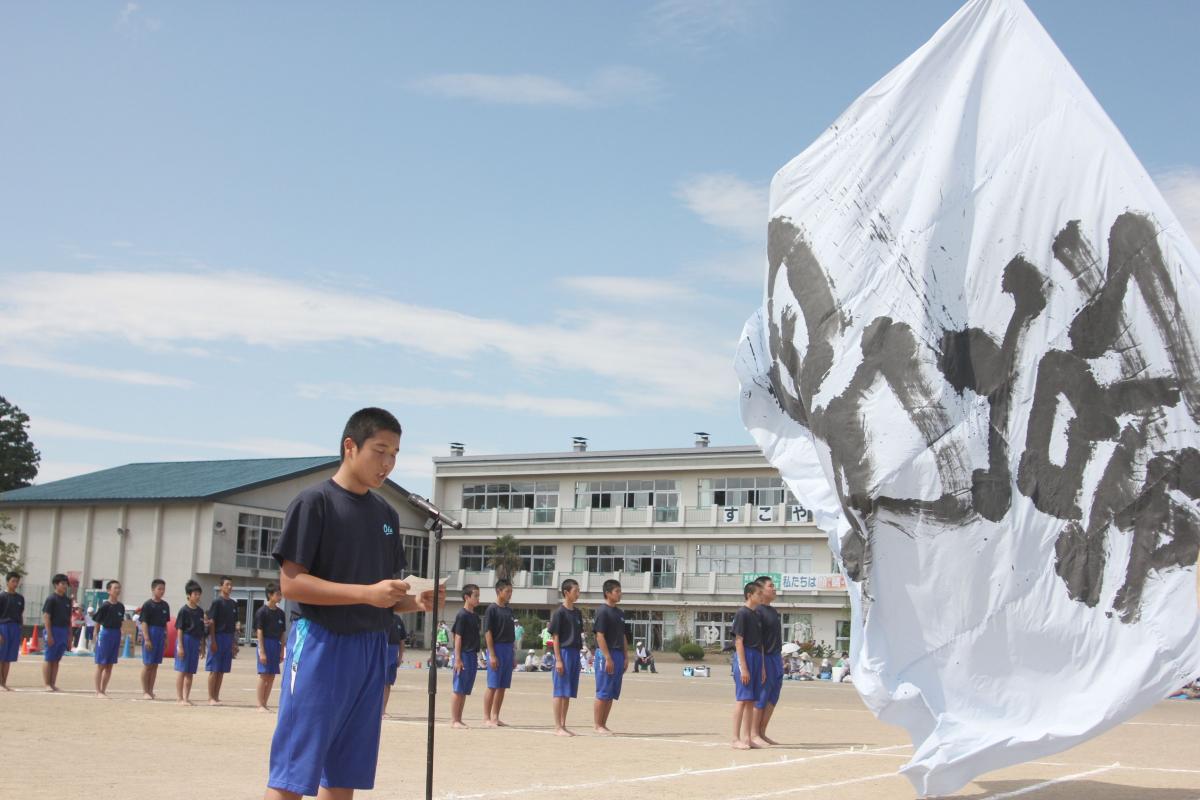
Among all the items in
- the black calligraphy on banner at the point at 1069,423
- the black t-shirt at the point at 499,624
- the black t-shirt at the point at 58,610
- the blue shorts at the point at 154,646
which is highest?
the black calligraphy on banner at the point at 1069,423

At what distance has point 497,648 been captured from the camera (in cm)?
1770

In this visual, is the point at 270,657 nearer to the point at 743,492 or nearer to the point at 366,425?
the point at 366,425

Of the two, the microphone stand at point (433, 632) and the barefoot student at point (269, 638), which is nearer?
the microphone stand at point (433, 632)

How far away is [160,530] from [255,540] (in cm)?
445

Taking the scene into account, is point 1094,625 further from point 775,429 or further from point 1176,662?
point 775,429

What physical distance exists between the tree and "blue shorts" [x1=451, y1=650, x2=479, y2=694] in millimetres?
76493

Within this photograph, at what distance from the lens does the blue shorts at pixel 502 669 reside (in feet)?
57.3

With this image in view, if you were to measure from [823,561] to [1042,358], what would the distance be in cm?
5574

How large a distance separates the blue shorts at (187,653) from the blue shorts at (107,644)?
3.89 ft

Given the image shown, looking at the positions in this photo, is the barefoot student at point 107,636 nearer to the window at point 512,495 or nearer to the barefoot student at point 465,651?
the barefoot student at point 465,651

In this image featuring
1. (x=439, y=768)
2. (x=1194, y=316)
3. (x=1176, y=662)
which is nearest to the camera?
(x=1176, y=662)

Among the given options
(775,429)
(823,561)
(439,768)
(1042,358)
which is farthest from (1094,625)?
(823,561)

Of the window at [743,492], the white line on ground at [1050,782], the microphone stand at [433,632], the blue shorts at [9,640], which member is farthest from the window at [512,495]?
the microphone stand at [433,632]

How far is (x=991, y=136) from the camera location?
29.0ft
